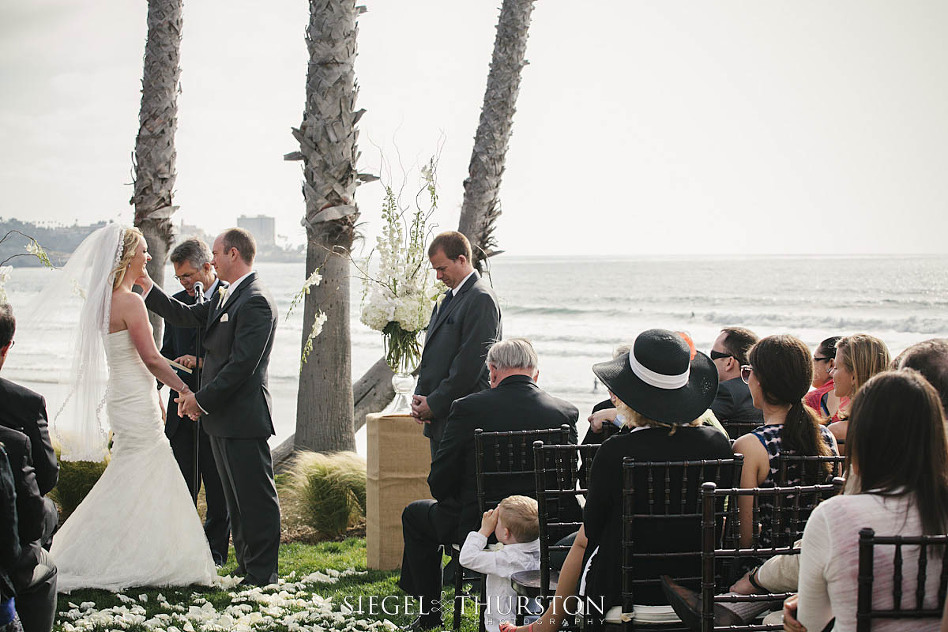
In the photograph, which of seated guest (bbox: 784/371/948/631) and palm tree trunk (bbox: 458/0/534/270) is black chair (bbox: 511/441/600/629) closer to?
seated guest (bbox: 784/371/948/631)

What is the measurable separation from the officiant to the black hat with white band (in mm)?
3565

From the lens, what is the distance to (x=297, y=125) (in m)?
7.64

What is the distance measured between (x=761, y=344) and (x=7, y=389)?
2.75 metres

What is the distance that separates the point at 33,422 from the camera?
315cm

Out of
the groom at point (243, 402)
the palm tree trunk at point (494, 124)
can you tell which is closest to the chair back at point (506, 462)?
the groom at point (243, 402)

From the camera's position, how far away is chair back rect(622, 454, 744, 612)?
2.82m

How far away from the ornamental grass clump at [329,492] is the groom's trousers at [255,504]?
1106mm

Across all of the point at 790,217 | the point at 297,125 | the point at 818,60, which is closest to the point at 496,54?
the point at 297,125

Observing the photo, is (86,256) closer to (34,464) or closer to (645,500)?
(34,464)

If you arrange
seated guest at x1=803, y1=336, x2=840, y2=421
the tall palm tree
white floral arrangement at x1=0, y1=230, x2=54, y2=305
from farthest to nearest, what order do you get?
the tall palm tree
white floral arrangement at x1=0, y1=230, x2=54, y2=305
seated guest at x1=803, y1=336, x2=840, y2=421

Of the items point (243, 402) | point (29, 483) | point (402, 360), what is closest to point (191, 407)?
point (243, 402)

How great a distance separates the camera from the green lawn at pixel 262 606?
4406mm

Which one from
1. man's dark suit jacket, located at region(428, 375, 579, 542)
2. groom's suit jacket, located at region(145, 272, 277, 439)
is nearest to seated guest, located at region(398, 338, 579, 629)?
man's dark suit jacket, located at region(428, 375, 579, 542)

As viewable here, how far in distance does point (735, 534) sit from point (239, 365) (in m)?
3.27
